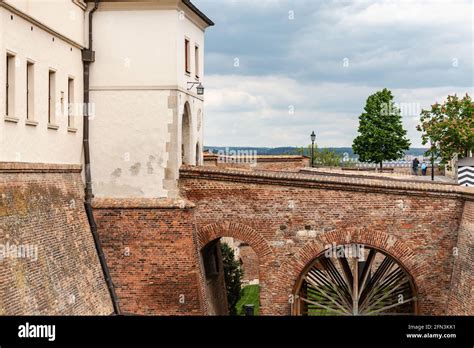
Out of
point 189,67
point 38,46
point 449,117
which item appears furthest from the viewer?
point 449,117

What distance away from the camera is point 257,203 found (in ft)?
74.5

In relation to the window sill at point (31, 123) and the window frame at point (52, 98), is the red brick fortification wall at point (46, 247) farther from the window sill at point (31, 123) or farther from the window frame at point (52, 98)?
the window frame at point (52, 98)

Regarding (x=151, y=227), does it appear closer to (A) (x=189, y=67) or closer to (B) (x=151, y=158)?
(B) (x=151, y=158)

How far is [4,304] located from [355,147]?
3792 centimetres

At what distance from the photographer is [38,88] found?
62.6 ft

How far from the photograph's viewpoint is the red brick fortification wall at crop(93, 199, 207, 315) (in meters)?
21.9

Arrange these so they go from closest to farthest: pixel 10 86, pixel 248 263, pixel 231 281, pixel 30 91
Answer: pixel 10 86, pixel 30 91, pixel 231 281, pixel 248 263

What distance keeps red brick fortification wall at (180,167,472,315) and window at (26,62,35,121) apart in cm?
522

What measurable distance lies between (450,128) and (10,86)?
1045 inches

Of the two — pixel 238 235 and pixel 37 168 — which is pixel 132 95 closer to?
pixel 238 235

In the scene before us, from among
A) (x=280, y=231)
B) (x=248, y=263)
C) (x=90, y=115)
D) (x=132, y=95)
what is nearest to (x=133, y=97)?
(x=132, y=95)

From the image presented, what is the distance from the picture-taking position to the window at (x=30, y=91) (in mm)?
18719
